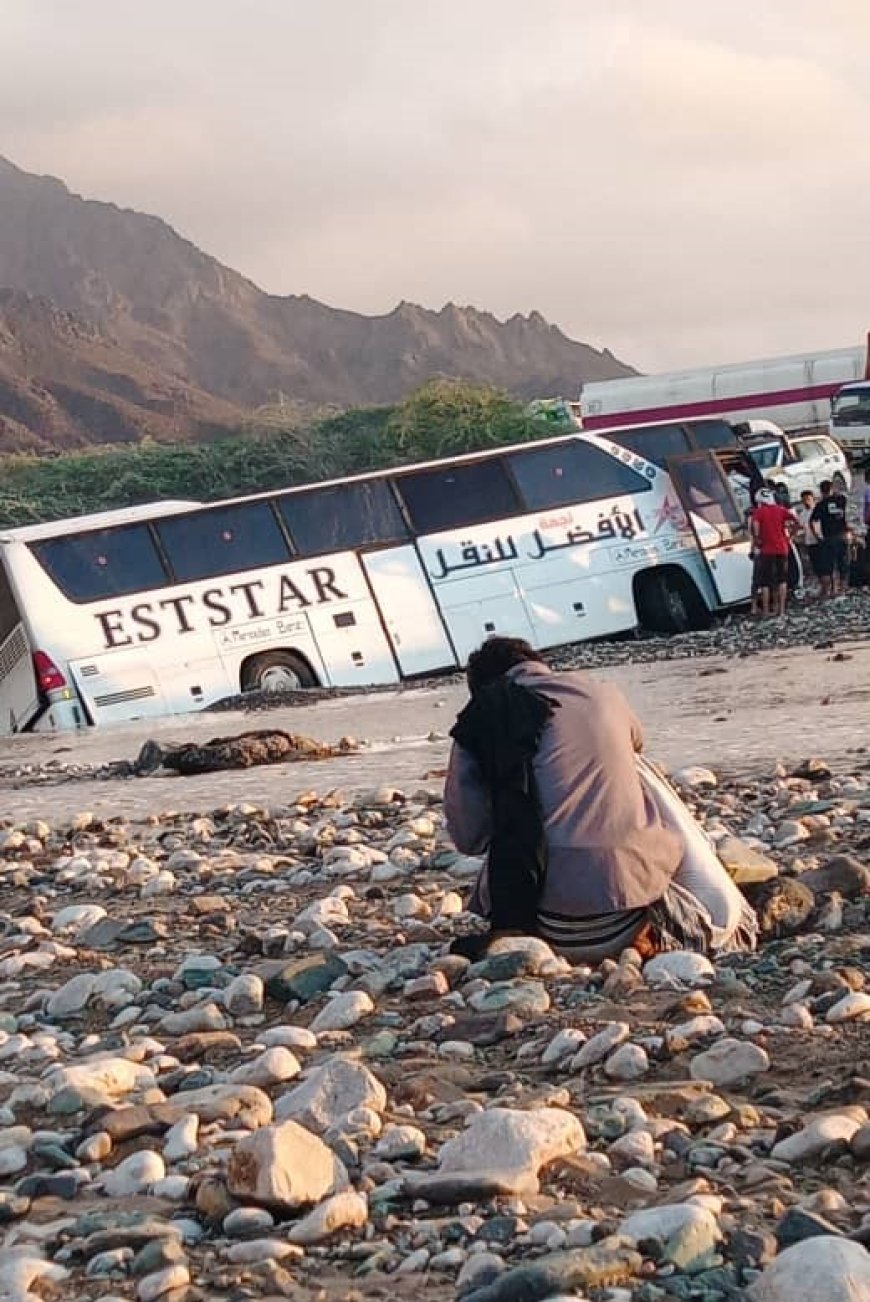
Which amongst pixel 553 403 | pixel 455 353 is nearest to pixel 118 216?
pixel 455 353

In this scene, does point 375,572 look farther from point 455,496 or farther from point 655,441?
point 655,441

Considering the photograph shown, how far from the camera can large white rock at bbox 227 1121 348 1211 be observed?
342 cm

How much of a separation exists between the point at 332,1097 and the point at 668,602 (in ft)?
61.6

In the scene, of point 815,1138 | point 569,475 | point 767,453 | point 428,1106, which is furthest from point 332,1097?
point 767,453

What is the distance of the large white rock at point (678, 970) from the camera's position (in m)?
5.16

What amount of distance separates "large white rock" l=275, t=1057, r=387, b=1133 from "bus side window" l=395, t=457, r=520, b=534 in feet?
56.8

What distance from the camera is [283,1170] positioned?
344 centimetres

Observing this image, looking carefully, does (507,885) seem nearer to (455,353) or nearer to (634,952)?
(634,952)

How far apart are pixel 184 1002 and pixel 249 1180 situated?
2294mm

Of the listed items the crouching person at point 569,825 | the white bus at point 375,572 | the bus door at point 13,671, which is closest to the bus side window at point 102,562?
the white bus at point 375,572

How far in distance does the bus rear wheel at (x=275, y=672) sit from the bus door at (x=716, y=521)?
5.37m

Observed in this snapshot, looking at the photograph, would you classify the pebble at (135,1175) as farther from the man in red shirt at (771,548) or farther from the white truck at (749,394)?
the white truck at (749,394)

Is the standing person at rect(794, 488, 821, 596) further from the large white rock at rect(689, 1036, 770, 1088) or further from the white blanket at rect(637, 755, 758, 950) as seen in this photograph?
the large white rock at rect(689, 1036, 770, 1088)

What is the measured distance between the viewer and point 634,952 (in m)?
5.49
